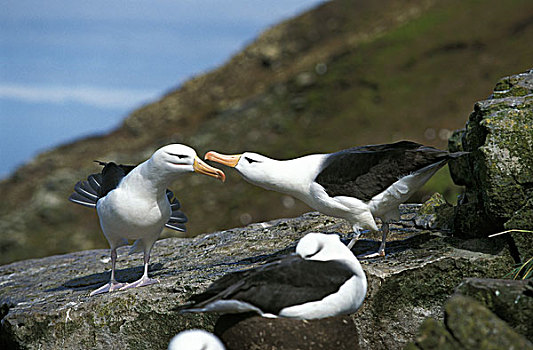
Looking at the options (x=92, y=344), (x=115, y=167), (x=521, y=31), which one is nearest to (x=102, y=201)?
(x=115, y=167)

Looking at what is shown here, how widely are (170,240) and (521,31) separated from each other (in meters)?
22.9

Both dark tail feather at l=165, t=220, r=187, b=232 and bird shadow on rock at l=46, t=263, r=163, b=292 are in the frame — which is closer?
bird shadow on rock at l=46, t=263, r=163, b=292

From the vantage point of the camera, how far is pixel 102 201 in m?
6.72

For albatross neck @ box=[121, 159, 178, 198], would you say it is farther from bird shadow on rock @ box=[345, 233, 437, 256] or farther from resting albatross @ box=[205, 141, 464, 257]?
bird shadow on rock @ box=[345, 233, 437, 256]

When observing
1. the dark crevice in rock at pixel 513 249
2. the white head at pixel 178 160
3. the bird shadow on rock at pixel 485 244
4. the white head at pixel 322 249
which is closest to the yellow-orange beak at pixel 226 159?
the white head at pixel 178 160

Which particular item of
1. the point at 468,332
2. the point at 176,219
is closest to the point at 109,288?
the point at 176,219

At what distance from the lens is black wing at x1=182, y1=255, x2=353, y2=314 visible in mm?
4695

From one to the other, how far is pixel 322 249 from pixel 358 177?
1.57 metres

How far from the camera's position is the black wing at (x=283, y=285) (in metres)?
4.70

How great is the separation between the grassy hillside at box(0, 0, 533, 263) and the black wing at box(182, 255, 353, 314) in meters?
14.3

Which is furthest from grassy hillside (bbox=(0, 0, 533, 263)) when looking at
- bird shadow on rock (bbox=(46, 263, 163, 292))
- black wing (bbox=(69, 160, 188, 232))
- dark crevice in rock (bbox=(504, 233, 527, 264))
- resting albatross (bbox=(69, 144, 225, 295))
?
resting albatross (bbox=(69, 144, 225, 295))

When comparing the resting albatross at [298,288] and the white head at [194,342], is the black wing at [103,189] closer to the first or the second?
the resting albatross at [298,288]

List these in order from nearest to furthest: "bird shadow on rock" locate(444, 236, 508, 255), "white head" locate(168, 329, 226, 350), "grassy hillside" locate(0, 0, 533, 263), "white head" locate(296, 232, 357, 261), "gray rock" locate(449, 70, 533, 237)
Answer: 1. "white head" locate(168, 329, 226, 350)
2. "white head" locate(296, 232, 357, 261)
3. "gray rock" locate(449, 70, 533, 237)
4. "bird shadow on rock" locate(444, 236, 508, 255)
5. "grassy hillside" locate(0, 0, 533, 263)

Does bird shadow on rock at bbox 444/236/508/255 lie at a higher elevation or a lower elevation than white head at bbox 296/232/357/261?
lower
